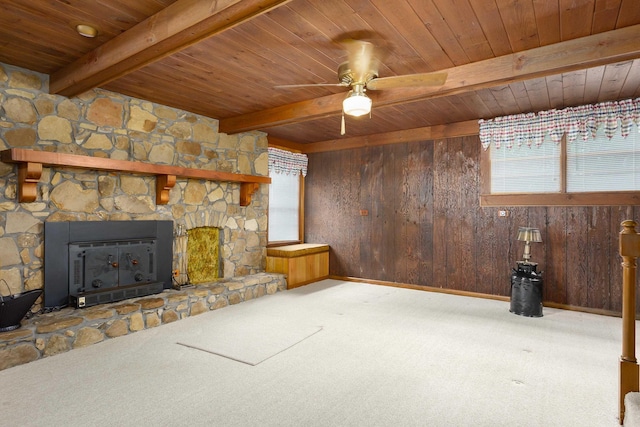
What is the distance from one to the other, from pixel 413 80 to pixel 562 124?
9.13 feet

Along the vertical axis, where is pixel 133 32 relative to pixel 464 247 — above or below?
above

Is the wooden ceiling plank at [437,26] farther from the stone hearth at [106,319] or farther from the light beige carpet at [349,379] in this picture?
the stone hearth at [106,319]

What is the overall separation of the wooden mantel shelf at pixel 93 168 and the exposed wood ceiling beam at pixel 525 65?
1.54m

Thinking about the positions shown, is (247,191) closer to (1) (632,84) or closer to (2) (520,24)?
(2) (520,24)

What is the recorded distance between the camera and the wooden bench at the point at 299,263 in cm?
549

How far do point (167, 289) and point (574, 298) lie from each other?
196 inches

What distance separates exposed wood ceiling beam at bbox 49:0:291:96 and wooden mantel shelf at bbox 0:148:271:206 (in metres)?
0.67

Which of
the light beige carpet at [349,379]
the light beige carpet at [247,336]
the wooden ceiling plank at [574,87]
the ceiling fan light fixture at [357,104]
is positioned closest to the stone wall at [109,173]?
the light beige carpet at [349,379]

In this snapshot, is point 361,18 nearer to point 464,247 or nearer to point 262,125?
point 262,125

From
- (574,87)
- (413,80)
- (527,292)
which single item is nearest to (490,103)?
(574,87)

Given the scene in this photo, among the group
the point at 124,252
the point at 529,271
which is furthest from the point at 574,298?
the point at 124,252

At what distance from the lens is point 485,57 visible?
2973mm

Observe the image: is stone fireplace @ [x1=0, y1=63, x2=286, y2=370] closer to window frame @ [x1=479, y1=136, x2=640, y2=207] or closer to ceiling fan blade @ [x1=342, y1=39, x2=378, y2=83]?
ceiling fan blade @ [x1=342, y1=39, x2=378, y2=83]

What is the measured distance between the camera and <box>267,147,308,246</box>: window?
6199mm
